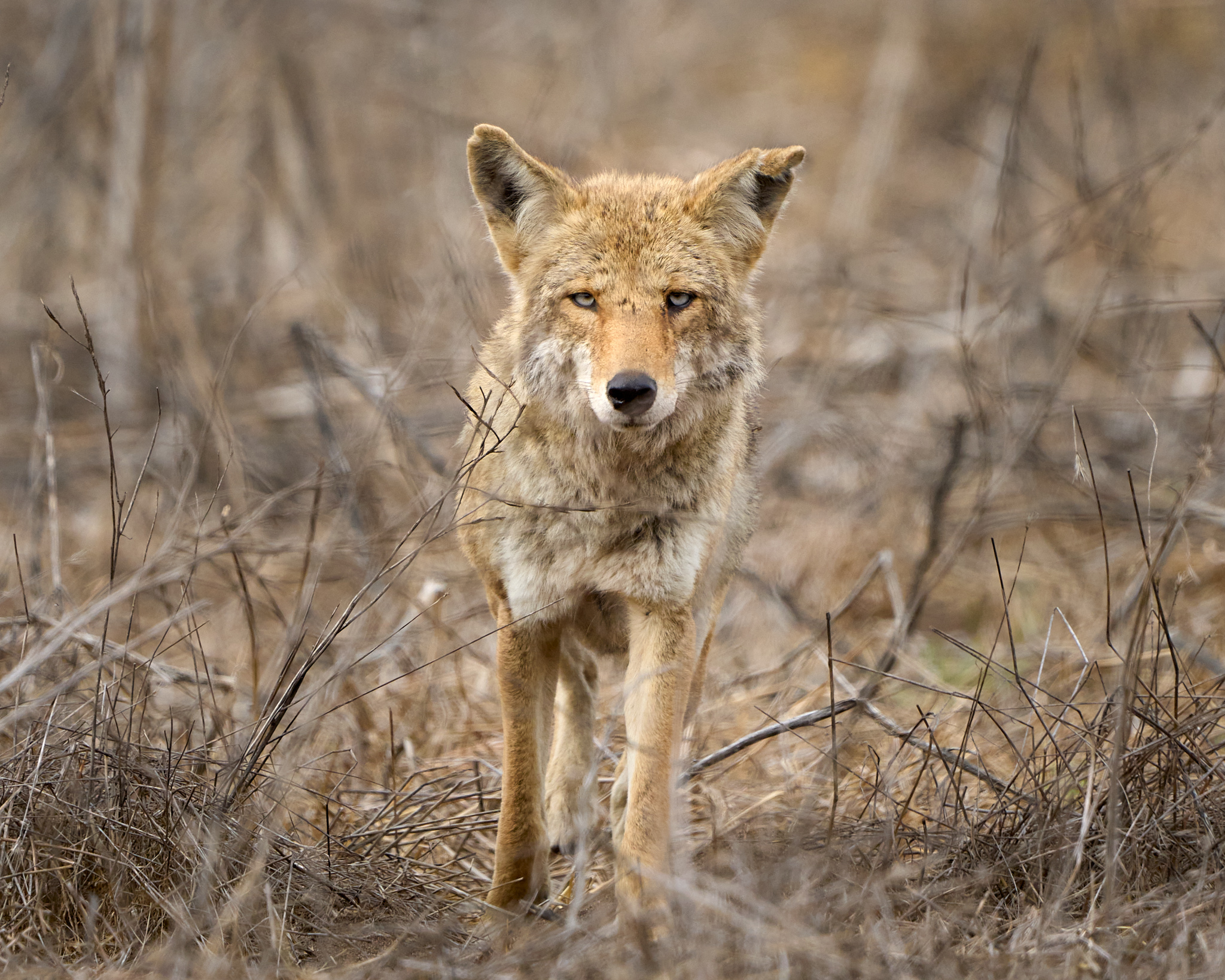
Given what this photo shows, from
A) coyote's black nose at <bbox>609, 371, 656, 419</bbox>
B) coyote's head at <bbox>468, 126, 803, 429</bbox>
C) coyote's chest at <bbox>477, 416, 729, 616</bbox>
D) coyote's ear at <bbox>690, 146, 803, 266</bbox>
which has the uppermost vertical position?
coyote's ear at <bbox>690, 146, 803, 266</bbox>

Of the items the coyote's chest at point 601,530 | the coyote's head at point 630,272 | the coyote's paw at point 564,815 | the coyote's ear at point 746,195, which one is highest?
the coyote's ear at point 746,195

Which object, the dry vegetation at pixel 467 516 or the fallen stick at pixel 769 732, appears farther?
the fallen stick at pixel 769 732

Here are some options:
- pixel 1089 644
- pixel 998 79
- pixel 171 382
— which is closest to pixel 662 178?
pixel 171 382

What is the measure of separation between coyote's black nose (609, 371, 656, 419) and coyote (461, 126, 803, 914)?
23 millimetres

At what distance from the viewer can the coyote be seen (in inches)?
163

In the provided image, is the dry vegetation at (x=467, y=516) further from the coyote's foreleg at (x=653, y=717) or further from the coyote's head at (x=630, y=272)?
the coyote's head at (x=630, y=272)

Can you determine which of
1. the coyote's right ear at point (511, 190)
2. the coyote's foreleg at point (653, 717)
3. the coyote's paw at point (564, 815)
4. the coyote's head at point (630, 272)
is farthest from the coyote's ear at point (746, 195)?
the coyote's paw at point (564, 815)

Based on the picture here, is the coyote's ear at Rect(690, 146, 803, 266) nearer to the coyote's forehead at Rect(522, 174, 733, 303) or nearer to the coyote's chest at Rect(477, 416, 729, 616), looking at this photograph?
the coyote's forehead at Rect(522, 174, 733, 303)

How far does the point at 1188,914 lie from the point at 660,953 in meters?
1.60

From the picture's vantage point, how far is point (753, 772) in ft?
17.3

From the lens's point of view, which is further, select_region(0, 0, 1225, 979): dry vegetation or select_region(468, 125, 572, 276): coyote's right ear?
select_region(468, 125, 572, 276): coyote's right ear

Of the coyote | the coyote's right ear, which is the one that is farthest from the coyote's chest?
the coyote's right ear

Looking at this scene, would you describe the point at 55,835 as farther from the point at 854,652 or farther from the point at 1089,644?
the point at 1089,644

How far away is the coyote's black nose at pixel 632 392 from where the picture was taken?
3.85m
